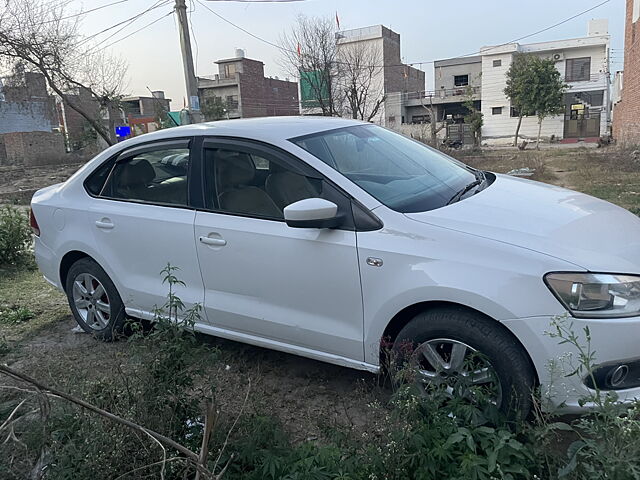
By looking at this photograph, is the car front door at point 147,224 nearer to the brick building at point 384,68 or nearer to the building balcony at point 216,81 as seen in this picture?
the brick building at point 384,68

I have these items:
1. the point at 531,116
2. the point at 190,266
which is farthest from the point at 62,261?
the point at 531,116

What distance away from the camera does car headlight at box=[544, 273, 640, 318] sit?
2.27m

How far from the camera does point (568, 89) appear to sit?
37.7 m

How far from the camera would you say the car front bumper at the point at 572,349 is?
2.25m

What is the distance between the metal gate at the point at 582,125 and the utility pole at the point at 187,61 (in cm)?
3416

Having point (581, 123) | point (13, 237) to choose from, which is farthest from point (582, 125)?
point (13, 237)

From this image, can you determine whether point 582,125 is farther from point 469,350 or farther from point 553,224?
point 469,350

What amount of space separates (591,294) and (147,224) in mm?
2758

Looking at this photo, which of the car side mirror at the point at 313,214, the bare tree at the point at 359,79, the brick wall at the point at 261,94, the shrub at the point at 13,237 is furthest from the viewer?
the brick wall at the point at 261,94

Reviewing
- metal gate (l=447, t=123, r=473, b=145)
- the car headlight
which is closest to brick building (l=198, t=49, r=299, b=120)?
metal gate (l=447, t=123, r=473, b=145)

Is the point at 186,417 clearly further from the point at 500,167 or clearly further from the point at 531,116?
the point at 531,116

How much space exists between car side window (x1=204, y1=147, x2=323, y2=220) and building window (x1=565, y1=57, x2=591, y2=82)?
4189 cm

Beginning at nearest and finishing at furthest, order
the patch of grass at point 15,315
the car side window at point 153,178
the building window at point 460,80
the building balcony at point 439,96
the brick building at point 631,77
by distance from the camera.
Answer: the car side window at point 153,178, the patch of grass at point 15,315, the brick building at point 631,77, the building balcony at point 439,96, the building window at point 460,80

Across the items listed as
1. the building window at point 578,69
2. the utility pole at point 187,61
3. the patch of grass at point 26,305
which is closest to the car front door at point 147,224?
the patch of grass at point 26,305
